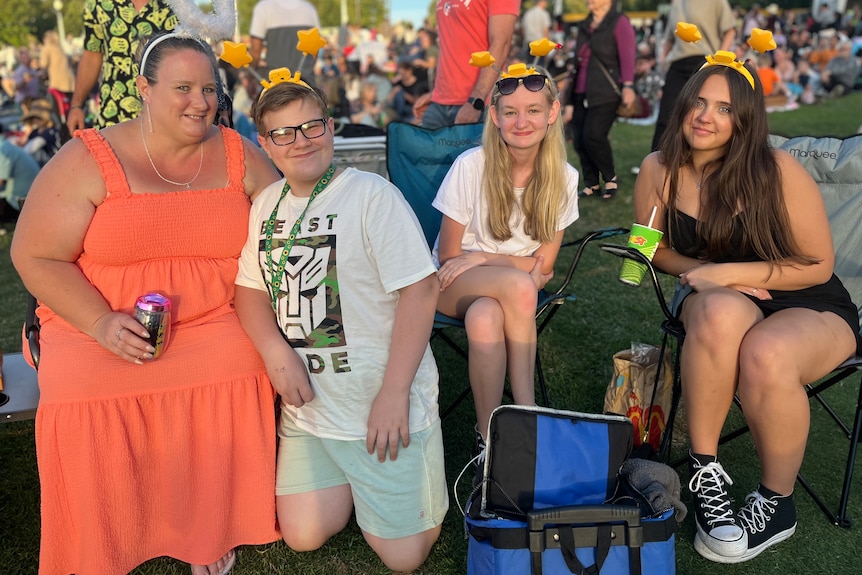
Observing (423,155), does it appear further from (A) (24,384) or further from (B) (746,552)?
(B) (746,552)

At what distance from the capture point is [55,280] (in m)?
2.16

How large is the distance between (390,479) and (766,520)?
1207 mm

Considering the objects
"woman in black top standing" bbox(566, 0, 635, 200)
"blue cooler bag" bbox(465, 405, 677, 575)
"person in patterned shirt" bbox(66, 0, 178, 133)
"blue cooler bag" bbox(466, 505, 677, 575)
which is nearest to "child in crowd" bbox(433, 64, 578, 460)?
"blue cooler bag" bbox(465, 405, 677, 575)

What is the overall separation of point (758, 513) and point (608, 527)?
756 millimetres

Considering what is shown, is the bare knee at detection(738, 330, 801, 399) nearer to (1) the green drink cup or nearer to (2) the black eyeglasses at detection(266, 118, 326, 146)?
(1) the green drink cup

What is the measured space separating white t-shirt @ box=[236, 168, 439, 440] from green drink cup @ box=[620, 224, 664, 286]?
78 centimetres

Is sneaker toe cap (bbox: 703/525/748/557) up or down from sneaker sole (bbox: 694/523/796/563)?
up

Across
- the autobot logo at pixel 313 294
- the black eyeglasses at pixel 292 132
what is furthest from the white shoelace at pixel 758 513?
the black eyeglasses at pixel 292 132

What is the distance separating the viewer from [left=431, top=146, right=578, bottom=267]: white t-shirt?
2828mm

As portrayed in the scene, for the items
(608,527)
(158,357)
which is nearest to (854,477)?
(608,527)

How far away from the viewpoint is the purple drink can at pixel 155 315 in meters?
2.04

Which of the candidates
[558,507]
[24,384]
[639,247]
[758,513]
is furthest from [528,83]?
[24,384]

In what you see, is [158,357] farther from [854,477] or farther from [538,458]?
[854,477]

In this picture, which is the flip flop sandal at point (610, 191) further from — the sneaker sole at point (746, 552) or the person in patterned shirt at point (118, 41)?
the sneaker sole at point (746, 552)
